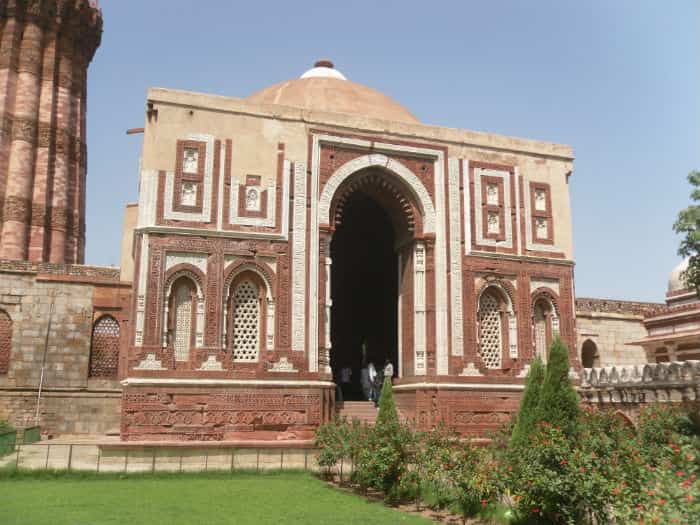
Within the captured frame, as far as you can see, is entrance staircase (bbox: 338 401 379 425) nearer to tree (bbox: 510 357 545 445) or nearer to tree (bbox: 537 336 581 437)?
tree (bbox: 510 357 545 445)

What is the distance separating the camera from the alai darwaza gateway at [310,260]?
14.2m

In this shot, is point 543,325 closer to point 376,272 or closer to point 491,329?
point 491,329

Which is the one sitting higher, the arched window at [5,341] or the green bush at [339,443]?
the arched window at [5,341]

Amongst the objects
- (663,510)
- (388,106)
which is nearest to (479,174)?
(388,106)

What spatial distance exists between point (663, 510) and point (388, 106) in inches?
565

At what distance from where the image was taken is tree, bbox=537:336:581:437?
10.3 m

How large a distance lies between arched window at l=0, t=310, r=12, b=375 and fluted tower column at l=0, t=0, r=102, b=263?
20.9ft

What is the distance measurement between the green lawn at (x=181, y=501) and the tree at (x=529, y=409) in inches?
78.8

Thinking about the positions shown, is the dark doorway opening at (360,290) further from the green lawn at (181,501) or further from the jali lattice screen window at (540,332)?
the green lawn at (181,501)

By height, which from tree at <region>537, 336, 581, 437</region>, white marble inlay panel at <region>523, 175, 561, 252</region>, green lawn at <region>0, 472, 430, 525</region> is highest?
white marble inlay panel at <region>523, 175, 561, 252</region>

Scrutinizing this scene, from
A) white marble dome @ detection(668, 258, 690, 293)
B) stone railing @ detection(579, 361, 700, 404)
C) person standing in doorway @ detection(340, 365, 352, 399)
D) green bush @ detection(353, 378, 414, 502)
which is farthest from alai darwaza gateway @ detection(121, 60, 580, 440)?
white marble dome @ detection(668, 258, 690, 293)

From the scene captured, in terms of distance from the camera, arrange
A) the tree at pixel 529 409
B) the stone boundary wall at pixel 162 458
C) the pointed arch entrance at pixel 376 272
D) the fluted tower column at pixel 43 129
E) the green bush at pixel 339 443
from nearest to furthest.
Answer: the tree at pixel 529 409, the green bush at pixel 339 443, the stone boundary wall at pixel 162 458, the pointed arch entrance at pixel 376 272, the fluted tower column at pixel 43 129

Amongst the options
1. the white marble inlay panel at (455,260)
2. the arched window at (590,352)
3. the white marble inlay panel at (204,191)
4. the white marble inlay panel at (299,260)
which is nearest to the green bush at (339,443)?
the white marble inlay panel at (299,260)

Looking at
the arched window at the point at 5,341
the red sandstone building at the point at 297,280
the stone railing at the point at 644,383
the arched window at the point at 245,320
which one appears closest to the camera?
the red sandstone building at the point at 297,280
